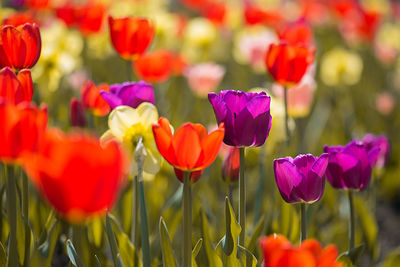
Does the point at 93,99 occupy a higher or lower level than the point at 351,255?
higher

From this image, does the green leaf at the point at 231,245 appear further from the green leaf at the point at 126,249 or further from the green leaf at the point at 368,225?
the green leaf at the point at 368,225

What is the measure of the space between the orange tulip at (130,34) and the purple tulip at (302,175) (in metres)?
0.72

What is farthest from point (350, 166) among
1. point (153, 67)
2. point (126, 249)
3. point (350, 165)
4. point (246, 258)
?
point (153, 67)

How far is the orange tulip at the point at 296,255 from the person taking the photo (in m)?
0.71

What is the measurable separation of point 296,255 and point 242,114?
1.40 ft

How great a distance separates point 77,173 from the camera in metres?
0.62

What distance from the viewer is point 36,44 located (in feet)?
4.07

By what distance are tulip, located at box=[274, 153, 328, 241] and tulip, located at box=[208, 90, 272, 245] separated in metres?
0.08

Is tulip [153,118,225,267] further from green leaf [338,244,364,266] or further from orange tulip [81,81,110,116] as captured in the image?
orange tulip [81,81,110,116]

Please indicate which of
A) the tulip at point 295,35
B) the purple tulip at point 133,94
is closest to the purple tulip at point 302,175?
the purple tulip at point 133,94

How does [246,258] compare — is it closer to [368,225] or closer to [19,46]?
[19,46]

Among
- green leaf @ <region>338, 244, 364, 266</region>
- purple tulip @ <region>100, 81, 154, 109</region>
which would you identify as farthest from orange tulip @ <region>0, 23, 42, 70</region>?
green leaf @ <region>338, 244, 364, 266</region>

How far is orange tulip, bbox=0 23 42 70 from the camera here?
1.19 meters

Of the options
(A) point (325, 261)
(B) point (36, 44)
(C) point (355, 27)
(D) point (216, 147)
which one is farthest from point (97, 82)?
(A) point (325, 261)
